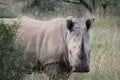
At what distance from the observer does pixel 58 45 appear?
17.4 feet

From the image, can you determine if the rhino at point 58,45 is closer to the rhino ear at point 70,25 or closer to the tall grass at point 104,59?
Result: the rhino ear at point 70,25

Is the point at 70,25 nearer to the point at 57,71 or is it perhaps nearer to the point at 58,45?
the point at 58,45

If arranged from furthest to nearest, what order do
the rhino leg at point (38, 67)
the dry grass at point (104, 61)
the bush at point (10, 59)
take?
1. the dry grass at point (104, 61)
2. the rhino leg at point (38, 67)
3. the bush at point (10, 59)

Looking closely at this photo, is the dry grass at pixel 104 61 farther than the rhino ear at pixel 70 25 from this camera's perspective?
Yes

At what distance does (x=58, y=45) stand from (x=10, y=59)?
1126mm

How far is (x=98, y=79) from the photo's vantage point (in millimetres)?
6383

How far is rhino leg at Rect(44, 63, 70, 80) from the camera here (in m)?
5.37

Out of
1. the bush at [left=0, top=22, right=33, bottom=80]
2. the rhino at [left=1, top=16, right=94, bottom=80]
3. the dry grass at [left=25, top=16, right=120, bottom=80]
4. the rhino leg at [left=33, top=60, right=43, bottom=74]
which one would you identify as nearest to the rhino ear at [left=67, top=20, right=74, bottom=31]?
the rhino at [left=1, top=16, right=94, bottom=80]

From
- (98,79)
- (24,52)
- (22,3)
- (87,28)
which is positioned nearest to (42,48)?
(24,52)

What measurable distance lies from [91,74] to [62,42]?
61.9 inches

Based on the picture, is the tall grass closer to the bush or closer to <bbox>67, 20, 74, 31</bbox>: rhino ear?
<bbox>67, 20, 74, 31</bbox>: rhino ear

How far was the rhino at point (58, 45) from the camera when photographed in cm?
488

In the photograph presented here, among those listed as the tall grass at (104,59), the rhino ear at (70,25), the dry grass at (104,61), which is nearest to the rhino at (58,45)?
the rhino ear at (70,25)

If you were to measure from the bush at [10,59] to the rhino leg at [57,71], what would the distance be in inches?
35.2
